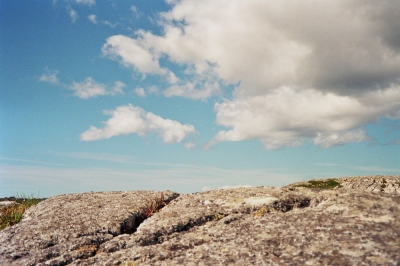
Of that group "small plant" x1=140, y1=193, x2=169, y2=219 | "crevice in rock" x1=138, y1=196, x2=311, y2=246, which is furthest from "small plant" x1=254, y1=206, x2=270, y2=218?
"small plant" x1=140, y1=193, x2=169, y2=219

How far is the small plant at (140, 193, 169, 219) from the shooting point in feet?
30.3

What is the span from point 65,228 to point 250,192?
5.03 meters

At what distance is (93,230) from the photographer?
320 inches

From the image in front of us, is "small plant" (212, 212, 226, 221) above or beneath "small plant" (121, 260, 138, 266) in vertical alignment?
above

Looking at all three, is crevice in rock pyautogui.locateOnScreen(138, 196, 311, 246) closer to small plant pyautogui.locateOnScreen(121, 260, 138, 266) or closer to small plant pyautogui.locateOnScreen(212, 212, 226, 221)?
small plant pyautogui.locateOnScreen(212, 212, 226, 221)

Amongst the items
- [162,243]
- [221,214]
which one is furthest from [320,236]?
[162,243]

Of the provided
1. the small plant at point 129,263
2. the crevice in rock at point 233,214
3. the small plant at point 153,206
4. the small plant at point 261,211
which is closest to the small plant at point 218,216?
the crevice in rock at point 233,214

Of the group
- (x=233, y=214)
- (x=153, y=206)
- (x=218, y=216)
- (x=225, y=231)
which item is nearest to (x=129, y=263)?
(x=225, y=231)

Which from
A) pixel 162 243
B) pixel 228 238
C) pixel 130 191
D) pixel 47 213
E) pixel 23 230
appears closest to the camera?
pixel 228 238

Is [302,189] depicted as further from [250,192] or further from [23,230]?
[23,230]

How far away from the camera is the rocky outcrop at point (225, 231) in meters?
5.69

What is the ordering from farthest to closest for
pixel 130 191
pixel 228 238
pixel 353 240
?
A: pixel 130 191, pixel 228 238, pixel 353 240

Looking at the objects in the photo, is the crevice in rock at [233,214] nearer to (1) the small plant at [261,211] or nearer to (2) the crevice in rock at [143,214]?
(1) the small plant at [261,211]

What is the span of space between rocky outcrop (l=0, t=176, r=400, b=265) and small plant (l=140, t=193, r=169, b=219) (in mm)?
74
